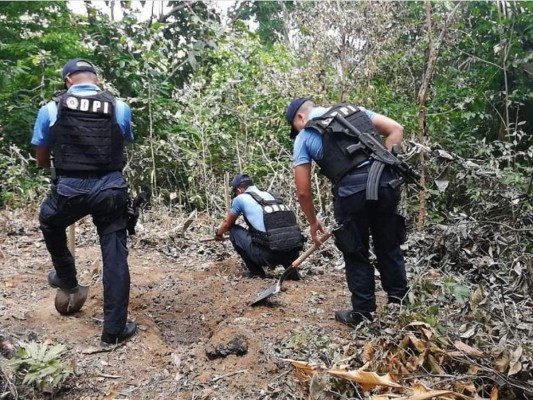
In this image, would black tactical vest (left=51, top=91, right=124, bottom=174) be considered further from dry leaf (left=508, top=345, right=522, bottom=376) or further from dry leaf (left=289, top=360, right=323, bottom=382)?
dry leaf (left=508, top=345, right=522, bottom=376)

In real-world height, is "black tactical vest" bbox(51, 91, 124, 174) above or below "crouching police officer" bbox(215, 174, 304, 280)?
above

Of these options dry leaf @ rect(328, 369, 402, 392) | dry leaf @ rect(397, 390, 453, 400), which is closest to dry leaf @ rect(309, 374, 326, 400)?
dry leaf @ rect(328, 369, 402, 392)

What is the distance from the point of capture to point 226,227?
5.38 meters

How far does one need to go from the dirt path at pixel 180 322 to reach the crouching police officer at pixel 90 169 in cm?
31

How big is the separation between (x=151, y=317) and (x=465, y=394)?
250 centimetres

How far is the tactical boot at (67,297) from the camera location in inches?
151

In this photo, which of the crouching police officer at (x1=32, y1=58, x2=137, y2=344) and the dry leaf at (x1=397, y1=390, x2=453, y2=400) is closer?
the dry leaf at (x1=397, y1=390, x2=453, y2=400)

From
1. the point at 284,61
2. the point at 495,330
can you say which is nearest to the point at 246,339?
the point at 495,330

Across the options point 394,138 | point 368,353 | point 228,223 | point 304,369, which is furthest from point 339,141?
point 228,223

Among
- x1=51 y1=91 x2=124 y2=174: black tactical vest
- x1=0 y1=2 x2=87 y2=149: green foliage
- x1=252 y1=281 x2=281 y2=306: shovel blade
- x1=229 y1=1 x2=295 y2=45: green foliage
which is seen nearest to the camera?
x1=51 y1=91 x2=124 y2=174: black tactical vest

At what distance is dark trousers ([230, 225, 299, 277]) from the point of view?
4.96 m

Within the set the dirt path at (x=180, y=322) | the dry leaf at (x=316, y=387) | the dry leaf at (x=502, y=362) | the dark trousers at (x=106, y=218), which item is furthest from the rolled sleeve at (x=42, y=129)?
the dry leaf at (x=502, y=362)

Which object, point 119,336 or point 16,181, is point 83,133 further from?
point 16,181

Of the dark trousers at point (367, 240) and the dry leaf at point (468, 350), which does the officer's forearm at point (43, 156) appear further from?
the dry leaf at point (468, 350)
